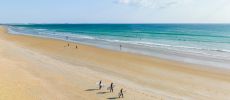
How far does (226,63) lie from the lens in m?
30.4

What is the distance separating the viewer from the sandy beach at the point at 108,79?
1792 centimetres

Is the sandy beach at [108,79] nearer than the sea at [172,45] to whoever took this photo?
Yes

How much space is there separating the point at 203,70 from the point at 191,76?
301 centimetres

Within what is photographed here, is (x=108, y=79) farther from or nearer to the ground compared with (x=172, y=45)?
farther from the ground

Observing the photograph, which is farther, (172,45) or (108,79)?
(172,45)

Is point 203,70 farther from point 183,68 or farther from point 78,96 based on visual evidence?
point 78,96

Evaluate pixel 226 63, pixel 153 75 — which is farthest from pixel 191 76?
pixel 226 63

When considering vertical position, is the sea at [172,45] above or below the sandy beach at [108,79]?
below

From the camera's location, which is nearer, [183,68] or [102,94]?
[102,94]

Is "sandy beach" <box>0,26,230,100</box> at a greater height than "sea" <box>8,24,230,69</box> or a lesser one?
greater

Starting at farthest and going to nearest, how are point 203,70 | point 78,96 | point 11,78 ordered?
point 203,70 < point 11,78 < point 78,96

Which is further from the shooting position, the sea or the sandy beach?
the sea

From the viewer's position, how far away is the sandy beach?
17.9m

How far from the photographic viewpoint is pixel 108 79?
2205cm
